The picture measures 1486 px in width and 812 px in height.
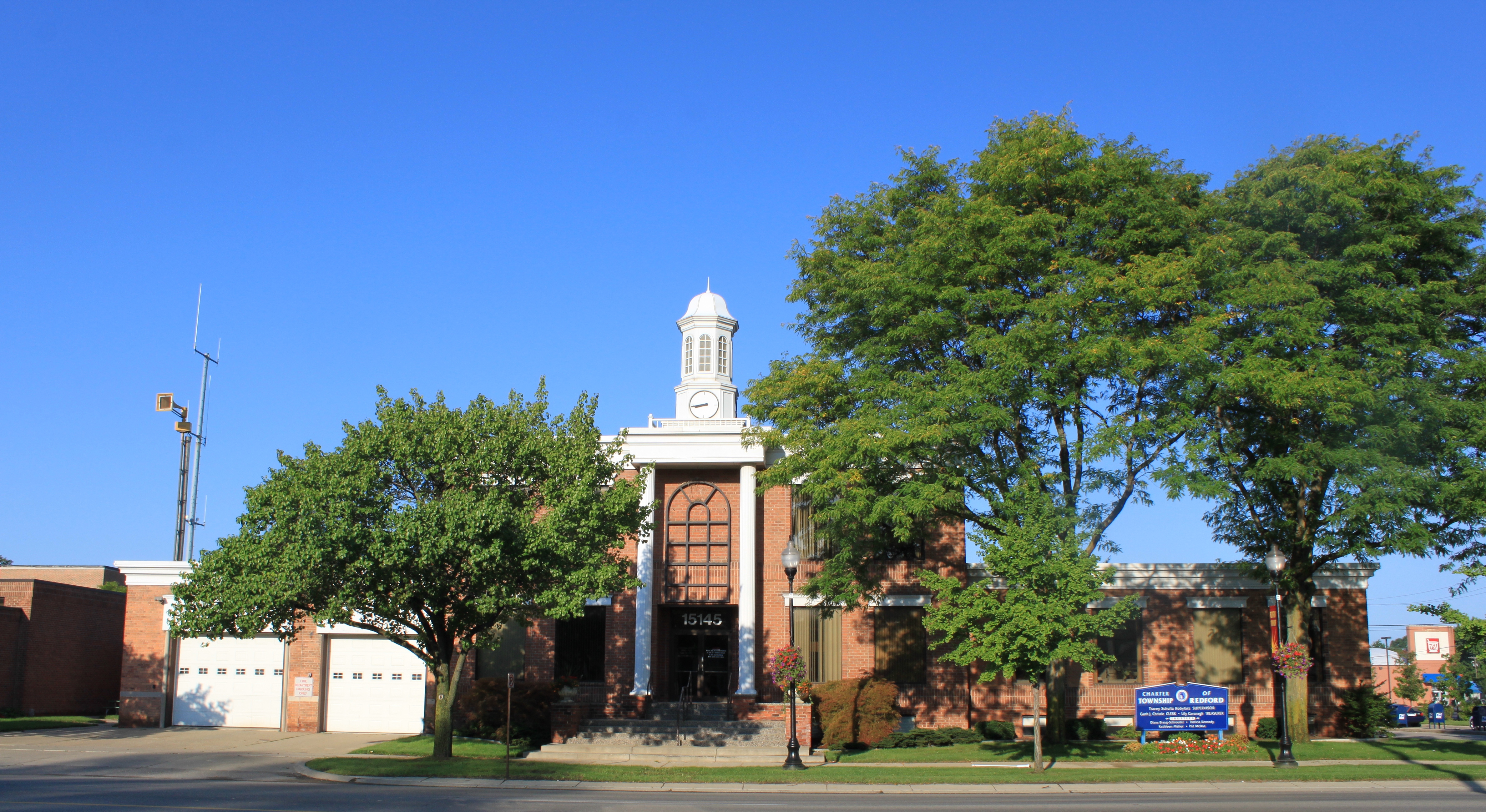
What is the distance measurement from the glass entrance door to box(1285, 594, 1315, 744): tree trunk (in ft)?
51.2

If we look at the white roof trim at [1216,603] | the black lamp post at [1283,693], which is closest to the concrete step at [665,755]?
the black lamp post at [1283,693]

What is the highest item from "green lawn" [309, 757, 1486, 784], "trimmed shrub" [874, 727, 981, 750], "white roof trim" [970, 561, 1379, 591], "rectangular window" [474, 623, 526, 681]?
"white roof trim" [970, 561, 1379, 591]

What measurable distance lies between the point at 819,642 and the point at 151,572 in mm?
22835

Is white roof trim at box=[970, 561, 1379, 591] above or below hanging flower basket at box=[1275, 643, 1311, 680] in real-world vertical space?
above

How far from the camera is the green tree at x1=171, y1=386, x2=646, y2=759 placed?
20625mm

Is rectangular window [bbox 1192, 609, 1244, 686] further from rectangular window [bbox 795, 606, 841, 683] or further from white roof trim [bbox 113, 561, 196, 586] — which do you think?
white roof trim [bbox 113, 561, 196, 586]

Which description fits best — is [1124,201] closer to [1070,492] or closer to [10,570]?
[1070,492]

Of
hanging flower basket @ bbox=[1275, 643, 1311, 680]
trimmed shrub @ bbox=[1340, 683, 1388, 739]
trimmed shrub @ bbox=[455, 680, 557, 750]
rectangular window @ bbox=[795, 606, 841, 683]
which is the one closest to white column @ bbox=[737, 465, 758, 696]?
rectangular window @ bbox=[795, 606, 841, 683]

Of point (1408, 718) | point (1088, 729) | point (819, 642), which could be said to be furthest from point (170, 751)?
point (1408, 718)

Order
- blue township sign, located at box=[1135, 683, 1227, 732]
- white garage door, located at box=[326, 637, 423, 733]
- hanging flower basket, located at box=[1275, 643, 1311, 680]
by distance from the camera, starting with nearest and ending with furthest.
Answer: hanging flower basket, located at box=[1275, 643, 1311, 680]
blue township sign, located at box=[1135, 683, 1227, 732]
white garage door, located at box=[326, 637, 423, 733]

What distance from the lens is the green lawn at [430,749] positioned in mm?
26167

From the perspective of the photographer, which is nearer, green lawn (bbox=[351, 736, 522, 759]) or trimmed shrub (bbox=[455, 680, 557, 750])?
green lawn (bbox=[351, 736, 522, 759])

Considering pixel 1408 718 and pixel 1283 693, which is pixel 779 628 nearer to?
pixel 1283 693

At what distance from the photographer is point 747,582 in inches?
1195
